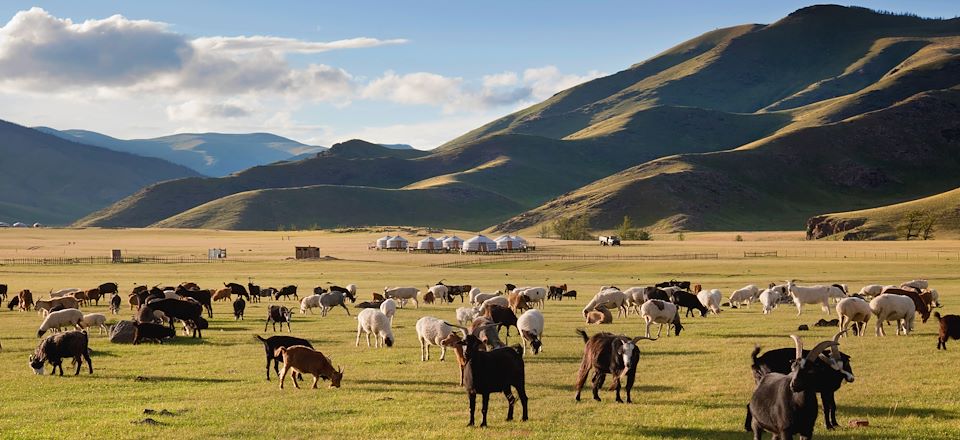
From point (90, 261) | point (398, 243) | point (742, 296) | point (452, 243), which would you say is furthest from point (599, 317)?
point (398, 243)

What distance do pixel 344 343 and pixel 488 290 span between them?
1083 inches

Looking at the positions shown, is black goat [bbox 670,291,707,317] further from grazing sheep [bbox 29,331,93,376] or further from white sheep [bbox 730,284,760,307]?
grazing sheep [bbox 29,331,93,376]

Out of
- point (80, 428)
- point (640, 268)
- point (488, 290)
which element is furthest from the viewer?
point (640, 268)

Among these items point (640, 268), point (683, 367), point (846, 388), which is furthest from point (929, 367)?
point (640, 268)

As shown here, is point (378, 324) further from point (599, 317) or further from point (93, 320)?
point (93, 320)

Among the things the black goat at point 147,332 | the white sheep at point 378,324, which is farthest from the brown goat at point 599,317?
the black goat at point 147,332

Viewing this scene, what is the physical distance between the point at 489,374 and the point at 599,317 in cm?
1949

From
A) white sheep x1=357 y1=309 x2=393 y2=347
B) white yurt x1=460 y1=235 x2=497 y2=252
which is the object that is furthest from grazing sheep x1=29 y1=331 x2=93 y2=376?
white yurt x1=460 y1=235 x2=497 y2=252

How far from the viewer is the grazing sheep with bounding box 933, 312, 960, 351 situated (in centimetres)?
2466

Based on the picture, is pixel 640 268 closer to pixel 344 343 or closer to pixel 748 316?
pixel 748 316

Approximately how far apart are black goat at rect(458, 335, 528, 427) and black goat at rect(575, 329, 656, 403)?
2.25 meters

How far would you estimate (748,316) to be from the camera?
38.2 meters

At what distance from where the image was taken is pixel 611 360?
17.9 m

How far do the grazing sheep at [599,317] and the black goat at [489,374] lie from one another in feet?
61.1
